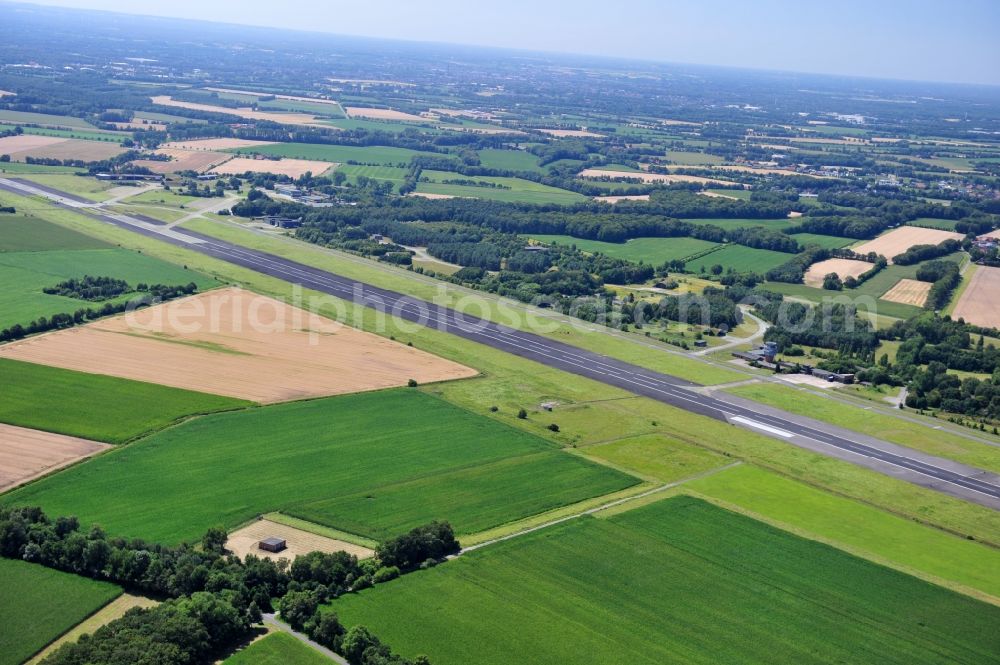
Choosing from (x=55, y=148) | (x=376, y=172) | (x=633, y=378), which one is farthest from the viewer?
(x=376, y=172)

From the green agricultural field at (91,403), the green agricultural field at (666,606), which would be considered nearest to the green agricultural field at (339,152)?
the green agricultural field at (91,403)

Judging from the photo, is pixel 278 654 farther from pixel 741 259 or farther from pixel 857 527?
pixel 741 259

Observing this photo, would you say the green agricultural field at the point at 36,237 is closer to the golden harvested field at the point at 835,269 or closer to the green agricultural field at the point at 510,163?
the golden harvested field at the point at 835,269

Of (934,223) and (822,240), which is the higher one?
(934,223)

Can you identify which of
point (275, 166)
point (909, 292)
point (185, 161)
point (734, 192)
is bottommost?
point (909, 292)

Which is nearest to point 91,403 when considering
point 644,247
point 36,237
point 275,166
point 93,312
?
point 93,312

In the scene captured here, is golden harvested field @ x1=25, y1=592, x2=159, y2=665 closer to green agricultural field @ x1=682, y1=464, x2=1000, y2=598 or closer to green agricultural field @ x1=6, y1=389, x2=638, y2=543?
green agricultural field @ x1=6, y1=389, x2=638, y2=543

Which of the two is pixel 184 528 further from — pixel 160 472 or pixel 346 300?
pixel 346 300
